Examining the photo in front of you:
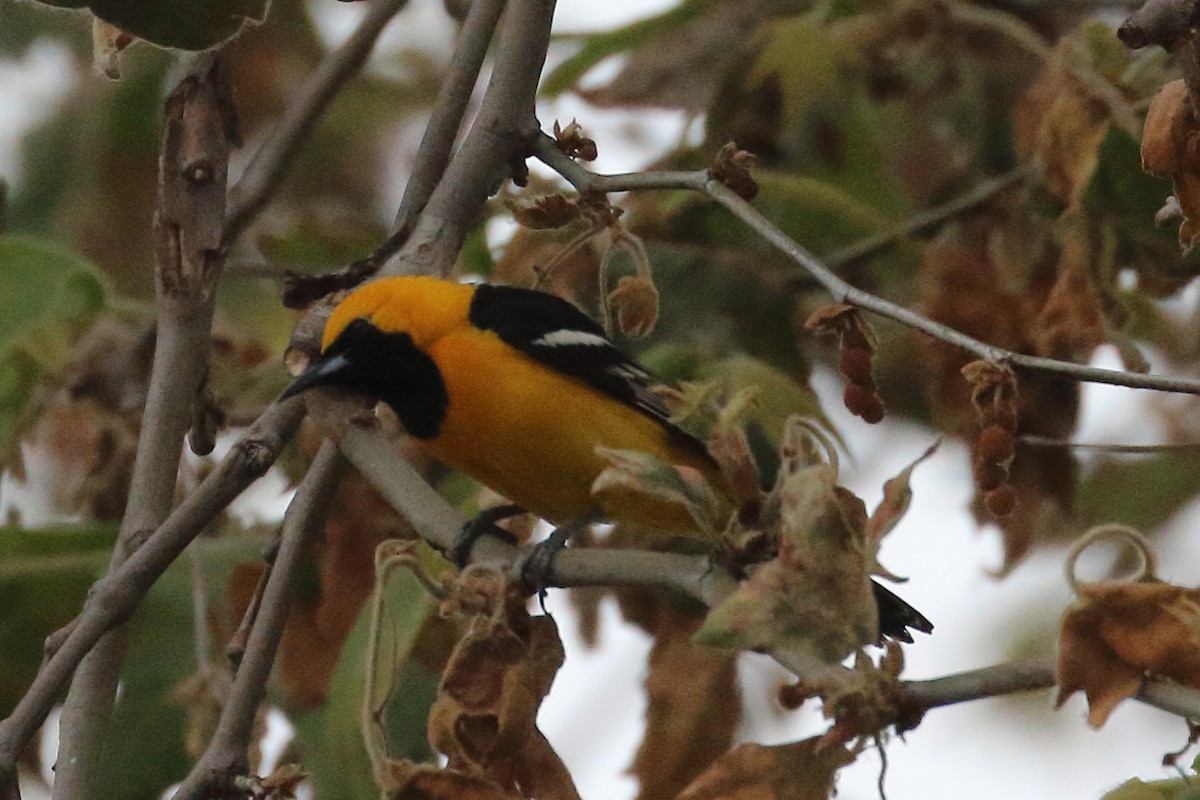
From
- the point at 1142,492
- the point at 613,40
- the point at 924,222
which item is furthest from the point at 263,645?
the point at 1142,492

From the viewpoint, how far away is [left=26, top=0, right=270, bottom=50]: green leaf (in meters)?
1.86

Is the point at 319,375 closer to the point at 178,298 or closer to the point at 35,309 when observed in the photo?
the point at 178,298

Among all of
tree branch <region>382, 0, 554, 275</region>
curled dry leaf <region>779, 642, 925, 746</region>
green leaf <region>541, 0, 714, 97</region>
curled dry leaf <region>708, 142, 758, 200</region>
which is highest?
green leaf <region>541, 0, 714, 97</region>

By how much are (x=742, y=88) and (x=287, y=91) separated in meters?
1.82

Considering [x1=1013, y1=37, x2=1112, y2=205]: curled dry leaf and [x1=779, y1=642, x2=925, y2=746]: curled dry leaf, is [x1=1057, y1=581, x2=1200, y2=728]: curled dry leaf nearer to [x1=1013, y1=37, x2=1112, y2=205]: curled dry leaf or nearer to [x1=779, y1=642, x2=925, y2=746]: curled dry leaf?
[x1=779, y1=642, x2=925, y2=746]: curled dry leaf

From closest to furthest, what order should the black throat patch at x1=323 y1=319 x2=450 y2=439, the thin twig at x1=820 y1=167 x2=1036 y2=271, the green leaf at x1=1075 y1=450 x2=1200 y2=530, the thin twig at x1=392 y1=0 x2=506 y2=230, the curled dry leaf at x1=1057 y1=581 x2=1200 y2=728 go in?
the curled dry leaf at x1=1057 y1=581 x2=1200 y2=728 → the thin twig at x1=392 y1=0 x2=506 y2=230 → the black throat patch at x1=323 y1=319 x2=450 y2=439 → the thin twig at x1=820 y1=167 x2=1036 y2=271 → the green leaf at x1=1075 y1=450 x2=1200 y2=530

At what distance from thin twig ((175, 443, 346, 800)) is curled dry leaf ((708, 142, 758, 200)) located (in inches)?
26.4

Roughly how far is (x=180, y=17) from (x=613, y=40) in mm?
2175

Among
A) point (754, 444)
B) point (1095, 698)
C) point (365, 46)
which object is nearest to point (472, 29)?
point (365, 46)

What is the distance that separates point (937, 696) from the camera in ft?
4.80

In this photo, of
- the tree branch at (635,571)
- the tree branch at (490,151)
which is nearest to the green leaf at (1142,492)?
the tree branch at (490,151)

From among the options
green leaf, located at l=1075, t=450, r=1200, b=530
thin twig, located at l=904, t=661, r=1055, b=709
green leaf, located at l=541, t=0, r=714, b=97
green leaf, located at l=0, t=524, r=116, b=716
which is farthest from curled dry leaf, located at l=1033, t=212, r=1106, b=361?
green leaf, located at l=0, t=524, r=116, b=716

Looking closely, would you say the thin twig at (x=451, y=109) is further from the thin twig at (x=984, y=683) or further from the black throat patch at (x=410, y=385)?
the thin twig at (x=984, y=683)

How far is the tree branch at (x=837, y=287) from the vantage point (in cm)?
167
